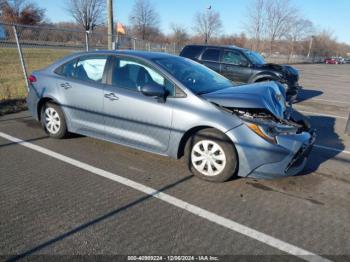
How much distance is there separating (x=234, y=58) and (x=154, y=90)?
7535 mm

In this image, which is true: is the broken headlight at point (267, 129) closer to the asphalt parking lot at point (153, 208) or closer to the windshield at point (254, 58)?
the asphalt parking lot at point (153, 208)

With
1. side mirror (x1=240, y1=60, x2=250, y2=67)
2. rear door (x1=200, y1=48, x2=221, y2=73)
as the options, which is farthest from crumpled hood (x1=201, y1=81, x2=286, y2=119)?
rear door (x1=200, y1=48, x2=221, y2=73)

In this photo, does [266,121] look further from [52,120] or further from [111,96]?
[52,120]

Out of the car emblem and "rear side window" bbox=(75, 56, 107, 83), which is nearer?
the car emblem

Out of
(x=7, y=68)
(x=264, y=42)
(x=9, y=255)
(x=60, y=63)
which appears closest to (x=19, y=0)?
(x=264, y=42)

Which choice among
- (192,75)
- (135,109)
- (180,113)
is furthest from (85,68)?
(180,113)

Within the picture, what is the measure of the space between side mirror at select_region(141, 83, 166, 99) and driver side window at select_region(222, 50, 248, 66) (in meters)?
7.31

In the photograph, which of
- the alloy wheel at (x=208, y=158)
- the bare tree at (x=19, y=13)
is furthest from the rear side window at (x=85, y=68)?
the bare tree at (x=19, y=13)

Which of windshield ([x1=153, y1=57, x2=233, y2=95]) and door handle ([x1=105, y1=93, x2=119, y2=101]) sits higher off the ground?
windshield ([x1=153, y1=57, x2=233, y2=95])

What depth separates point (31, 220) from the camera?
10.1 ft

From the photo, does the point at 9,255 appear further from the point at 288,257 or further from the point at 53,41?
the point at 53,41

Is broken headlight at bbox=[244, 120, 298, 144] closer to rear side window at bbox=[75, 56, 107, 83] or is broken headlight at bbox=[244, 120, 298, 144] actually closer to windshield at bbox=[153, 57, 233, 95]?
windshield at bbox=[153, 57, 233, 95]

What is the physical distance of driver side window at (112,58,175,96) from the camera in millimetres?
4340

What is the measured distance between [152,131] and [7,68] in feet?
43.2
